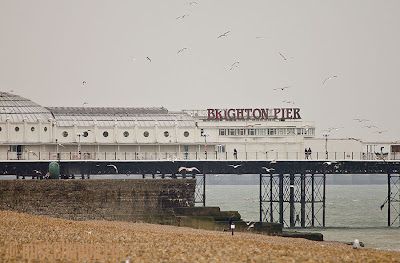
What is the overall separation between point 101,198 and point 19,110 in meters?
37.1

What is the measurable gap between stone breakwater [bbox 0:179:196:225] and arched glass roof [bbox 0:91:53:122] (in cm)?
3421

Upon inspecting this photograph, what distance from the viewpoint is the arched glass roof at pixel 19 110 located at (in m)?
97.2

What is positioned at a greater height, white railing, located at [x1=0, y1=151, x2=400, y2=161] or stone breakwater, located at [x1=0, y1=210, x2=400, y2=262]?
white railing, located at [x1=0, y1=151, x2=400, y2=161]

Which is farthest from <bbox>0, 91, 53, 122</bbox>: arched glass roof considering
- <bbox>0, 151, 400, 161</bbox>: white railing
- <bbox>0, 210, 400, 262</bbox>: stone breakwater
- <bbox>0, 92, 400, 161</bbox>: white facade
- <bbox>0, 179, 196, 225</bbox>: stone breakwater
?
<bbox>0, 210, 400, 262</bbox>: stone breakwater

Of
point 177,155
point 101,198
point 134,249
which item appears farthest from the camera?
point 177,155

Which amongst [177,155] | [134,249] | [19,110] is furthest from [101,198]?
[19,110]

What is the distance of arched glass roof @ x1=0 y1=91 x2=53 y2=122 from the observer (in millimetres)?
97188

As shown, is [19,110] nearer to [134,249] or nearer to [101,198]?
[101,198]

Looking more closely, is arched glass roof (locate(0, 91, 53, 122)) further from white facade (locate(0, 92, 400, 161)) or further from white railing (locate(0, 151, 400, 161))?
white railing (locate(0, 151, 400, 161))

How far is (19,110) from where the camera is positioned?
9862 centimetres

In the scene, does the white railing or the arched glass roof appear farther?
the arched glass roof

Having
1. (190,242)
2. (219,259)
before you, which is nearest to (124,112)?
(190,242)

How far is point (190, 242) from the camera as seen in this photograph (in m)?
45.3

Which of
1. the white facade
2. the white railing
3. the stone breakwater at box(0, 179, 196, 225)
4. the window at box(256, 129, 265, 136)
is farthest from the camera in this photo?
the window at box(256, 129, 265, 136)
